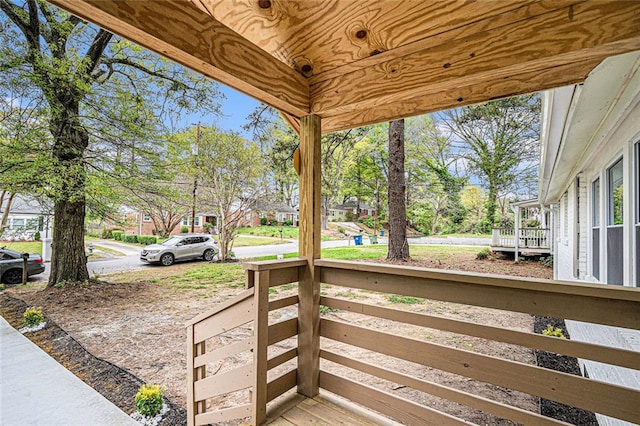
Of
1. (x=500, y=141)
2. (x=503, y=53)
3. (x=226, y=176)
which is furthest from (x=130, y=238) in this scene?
(x=500, y=141)

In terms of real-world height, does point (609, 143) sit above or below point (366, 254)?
above

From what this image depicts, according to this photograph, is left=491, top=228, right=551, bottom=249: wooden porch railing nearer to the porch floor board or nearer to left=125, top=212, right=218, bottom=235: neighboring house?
the porch floor board

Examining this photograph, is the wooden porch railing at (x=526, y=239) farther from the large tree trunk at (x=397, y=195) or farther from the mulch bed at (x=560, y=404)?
the mulch bed at (x=560, y=404)

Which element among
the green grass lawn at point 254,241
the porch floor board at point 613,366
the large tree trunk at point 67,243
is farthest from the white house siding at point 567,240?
the green grass lawn at point 254,241

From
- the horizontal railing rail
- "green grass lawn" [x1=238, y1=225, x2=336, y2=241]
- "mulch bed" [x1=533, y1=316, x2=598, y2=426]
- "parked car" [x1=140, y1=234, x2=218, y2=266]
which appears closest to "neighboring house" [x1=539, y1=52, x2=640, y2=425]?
"mulch bed" [x1=533, y1=316, x2=598, y2=426]

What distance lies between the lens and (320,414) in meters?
1.71

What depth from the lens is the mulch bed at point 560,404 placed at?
250 cm

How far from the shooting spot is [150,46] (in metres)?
1.13

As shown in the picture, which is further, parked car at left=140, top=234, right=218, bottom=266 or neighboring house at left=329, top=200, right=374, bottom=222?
neighboring house at left=329, top=200, right=374, bottom=222

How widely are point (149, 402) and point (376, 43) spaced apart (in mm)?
3342

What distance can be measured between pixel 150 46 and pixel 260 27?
64 centimetres

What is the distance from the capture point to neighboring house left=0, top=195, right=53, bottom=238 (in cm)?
648

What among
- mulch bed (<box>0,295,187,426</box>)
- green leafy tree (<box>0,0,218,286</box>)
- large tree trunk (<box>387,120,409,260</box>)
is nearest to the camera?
mulch bed (<box>0,295,187,426</box>)

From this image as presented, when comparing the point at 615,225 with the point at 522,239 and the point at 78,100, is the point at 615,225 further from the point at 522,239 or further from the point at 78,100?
the point at 522,239
